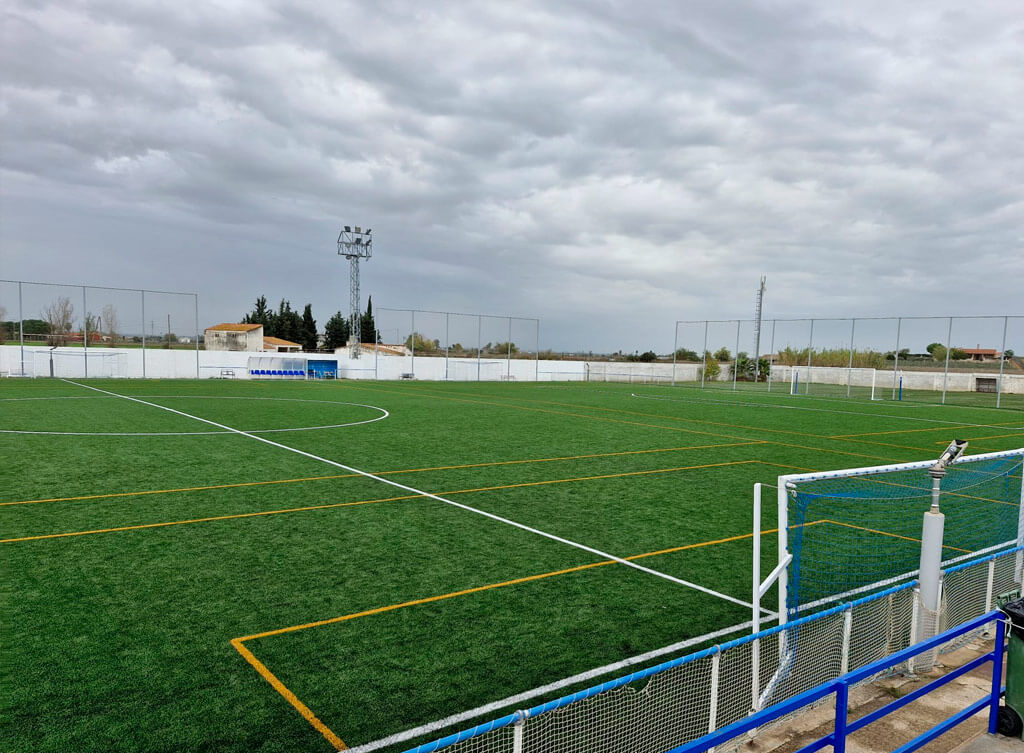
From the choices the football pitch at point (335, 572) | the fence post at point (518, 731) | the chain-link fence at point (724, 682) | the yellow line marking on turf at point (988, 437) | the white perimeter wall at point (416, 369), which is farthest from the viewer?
the white perimeter wall at point (416, 369)

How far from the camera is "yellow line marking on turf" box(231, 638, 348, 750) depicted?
407cm

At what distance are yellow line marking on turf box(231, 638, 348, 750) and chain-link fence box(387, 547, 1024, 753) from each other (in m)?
0.23

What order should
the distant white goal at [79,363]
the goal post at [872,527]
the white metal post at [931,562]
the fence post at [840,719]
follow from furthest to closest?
the distant white goal at [79,363] → the goal post at [872,527] → the white metal post at [931,562] → the fence post at [840,719]

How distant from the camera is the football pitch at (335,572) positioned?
14.6ft

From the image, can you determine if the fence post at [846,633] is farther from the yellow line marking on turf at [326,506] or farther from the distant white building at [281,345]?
the distant white building at [281,345]

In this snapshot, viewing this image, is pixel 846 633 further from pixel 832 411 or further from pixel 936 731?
pixel 832 411

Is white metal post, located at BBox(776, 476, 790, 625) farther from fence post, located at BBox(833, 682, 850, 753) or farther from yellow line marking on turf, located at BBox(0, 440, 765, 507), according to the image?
yellow line marking on turf, located at BBox(0, 440, 765, 507)

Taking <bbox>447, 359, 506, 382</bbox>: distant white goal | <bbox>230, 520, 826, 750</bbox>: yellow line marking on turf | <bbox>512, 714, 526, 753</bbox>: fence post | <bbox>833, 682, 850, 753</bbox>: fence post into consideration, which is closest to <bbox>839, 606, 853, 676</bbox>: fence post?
<bbox>833, 682, 850, 753</bbox>: fence post

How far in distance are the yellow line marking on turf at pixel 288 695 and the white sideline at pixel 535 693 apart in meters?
0.17

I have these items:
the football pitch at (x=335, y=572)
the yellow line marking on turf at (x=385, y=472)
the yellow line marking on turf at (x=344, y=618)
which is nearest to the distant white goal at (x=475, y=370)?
the football pitch at (x=335, y=572)

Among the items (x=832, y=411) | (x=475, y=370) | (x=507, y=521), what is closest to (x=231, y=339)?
(x=475, y=370)

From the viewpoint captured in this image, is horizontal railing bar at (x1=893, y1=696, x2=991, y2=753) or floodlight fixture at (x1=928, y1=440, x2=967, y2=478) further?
floodlight fixture at (x1=928, y1=440, x2=967, y2=478)

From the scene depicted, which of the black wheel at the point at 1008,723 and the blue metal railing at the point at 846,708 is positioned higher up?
the blue metal railing at the point at 846,708

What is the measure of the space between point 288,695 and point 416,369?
51.2 m
